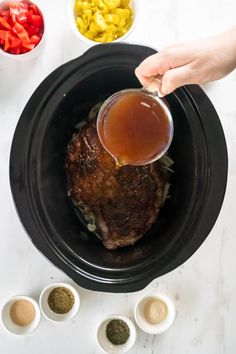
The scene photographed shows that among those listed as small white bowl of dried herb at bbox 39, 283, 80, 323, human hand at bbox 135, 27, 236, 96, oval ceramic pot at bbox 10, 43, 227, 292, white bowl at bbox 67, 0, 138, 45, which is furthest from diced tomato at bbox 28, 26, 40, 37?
small white bowl of dried herb at bbox 39, 283, 80, 323

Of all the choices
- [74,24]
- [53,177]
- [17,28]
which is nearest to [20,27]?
[17,28]

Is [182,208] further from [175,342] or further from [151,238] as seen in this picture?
[175,342]

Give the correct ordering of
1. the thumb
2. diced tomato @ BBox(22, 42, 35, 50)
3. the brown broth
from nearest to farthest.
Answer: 1. the thumb
2. the brown broth
3. diced tomato @ BBox(22, 42, 35, 50)

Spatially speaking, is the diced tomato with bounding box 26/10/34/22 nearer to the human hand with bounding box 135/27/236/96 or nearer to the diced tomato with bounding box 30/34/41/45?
the diced tomato with bounding box 30/34/41/45

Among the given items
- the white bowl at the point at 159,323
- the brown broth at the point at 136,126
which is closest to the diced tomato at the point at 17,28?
the brown broth at the point at 136,126

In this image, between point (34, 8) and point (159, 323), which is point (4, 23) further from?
point (159, 323)

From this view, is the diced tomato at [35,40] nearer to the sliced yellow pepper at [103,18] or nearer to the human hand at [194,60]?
the sliced yellow pepper at [103,18]
